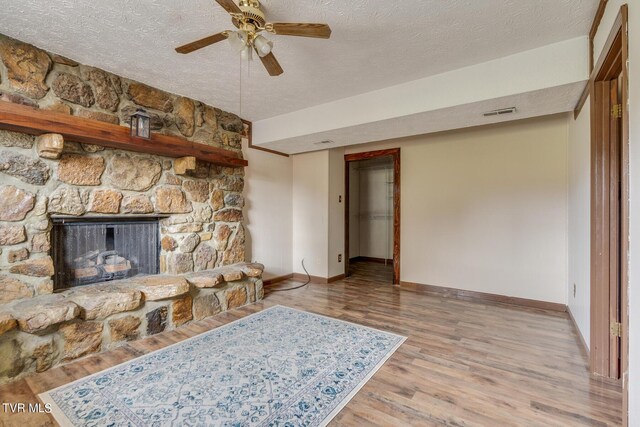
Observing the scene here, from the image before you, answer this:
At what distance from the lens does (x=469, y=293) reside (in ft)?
12.1

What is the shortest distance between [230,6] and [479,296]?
152 inches

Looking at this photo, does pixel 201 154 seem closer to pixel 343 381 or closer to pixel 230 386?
pixel 230 386

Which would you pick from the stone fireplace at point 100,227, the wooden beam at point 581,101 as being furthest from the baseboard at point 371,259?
the wooden beam at point 581,101

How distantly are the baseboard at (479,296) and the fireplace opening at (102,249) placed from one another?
326 cm

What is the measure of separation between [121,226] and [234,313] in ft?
4.61

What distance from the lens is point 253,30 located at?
1.71 meters

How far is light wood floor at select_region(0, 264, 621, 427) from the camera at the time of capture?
157 cm

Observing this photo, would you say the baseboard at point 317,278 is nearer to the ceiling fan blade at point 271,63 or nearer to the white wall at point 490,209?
the white wall at point 490,209

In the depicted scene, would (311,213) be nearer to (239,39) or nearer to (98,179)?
(98,179)

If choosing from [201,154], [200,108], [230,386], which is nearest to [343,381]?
[230,386]

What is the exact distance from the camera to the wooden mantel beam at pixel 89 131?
193cm

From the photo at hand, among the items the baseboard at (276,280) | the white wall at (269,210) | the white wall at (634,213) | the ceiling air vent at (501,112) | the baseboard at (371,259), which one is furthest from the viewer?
the baseboard at (371,259)

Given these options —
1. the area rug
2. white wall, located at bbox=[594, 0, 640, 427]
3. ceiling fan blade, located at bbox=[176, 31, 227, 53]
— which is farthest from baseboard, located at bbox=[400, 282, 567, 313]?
ceiling fan blade, located at bbox=[176, 31, 227, 53]

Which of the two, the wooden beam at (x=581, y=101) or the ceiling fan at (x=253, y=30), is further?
the wooden beam at (x=581, y=101)
